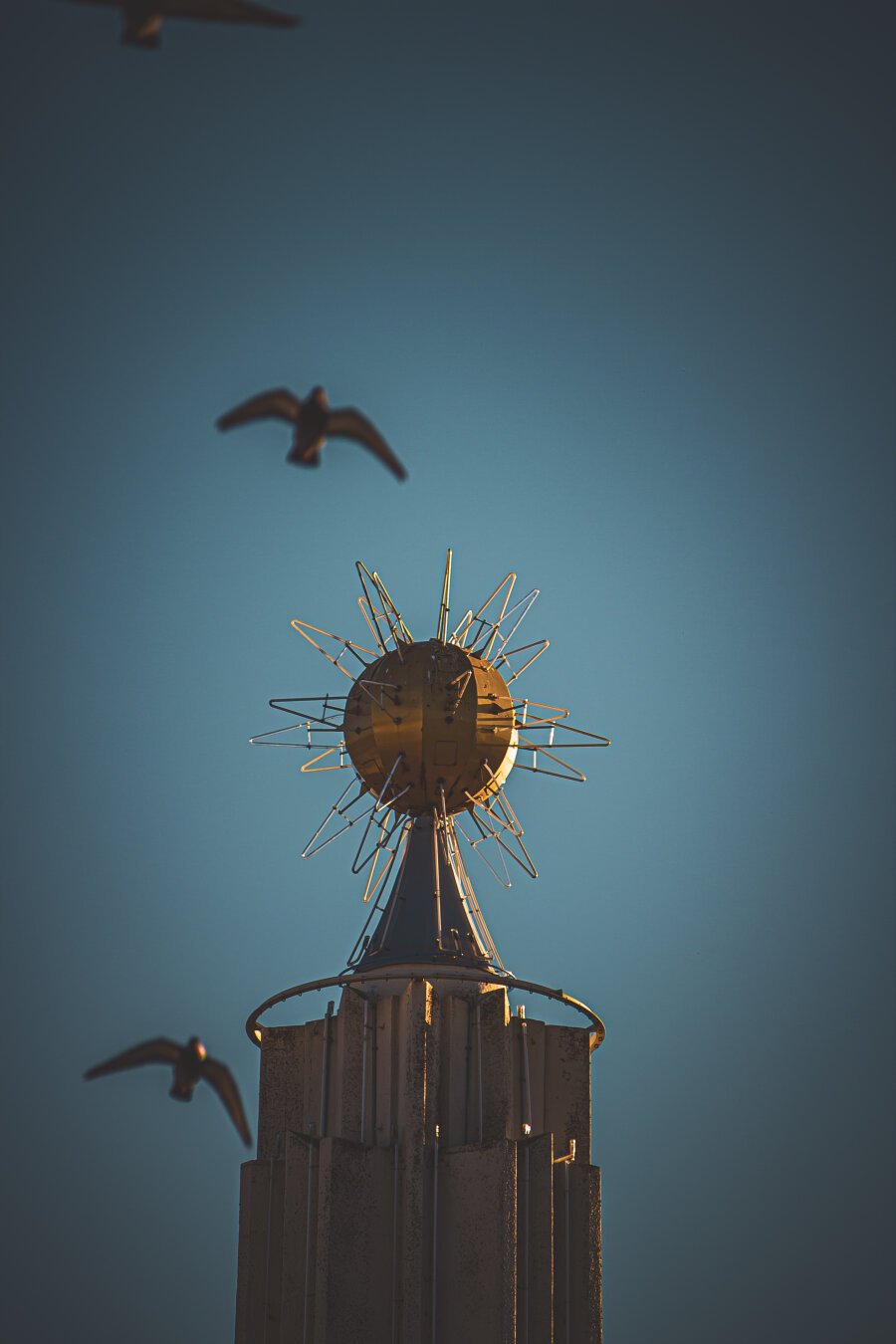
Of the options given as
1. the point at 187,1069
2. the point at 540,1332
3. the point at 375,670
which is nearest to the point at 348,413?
the point at 187,1069

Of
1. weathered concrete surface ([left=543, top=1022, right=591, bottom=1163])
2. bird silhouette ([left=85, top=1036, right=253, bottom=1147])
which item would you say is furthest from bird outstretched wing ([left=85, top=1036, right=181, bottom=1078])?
weathered concrete surface ([left=543, top=1022, right=591, bottom=1163])

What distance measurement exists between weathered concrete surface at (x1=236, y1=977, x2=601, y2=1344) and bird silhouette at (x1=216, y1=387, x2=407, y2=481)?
11.2 metres

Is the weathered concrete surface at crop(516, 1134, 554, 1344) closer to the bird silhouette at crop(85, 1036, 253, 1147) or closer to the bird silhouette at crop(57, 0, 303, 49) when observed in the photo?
the bird silhouette at crop(85, 1036, 253, 1147)

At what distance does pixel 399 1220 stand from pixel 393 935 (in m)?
5.43

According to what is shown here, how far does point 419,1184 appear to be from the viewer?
31.3 m

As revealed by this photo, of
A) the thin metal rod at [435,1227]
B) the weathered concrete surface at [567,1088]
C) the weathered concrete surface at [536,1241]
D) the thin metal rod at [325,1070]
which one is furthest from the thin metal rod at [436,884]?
the weathered concrete surface at [536,1241]

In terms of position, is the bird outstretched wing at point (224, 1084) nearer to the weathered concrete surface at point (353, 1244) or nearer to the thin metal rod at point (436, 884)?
the weathered concrete surface at point (353, 1244)

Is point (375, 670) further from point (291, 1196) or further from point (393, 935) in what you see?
point (291, 1196)

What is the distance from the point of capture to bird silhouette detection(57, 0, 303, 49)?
824 inches

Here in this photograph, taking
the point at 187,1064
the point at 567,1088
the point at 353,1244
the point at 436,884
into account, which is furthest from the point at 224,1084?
the point at 436,884

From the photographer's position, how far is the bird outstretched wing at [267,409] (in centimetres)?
2459

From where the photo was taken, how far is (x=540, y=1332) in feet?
101

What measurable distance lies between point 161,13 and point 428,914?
1798cm

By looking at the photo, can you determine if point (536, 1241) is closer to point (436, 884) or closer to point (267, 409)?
point (436, 884)
